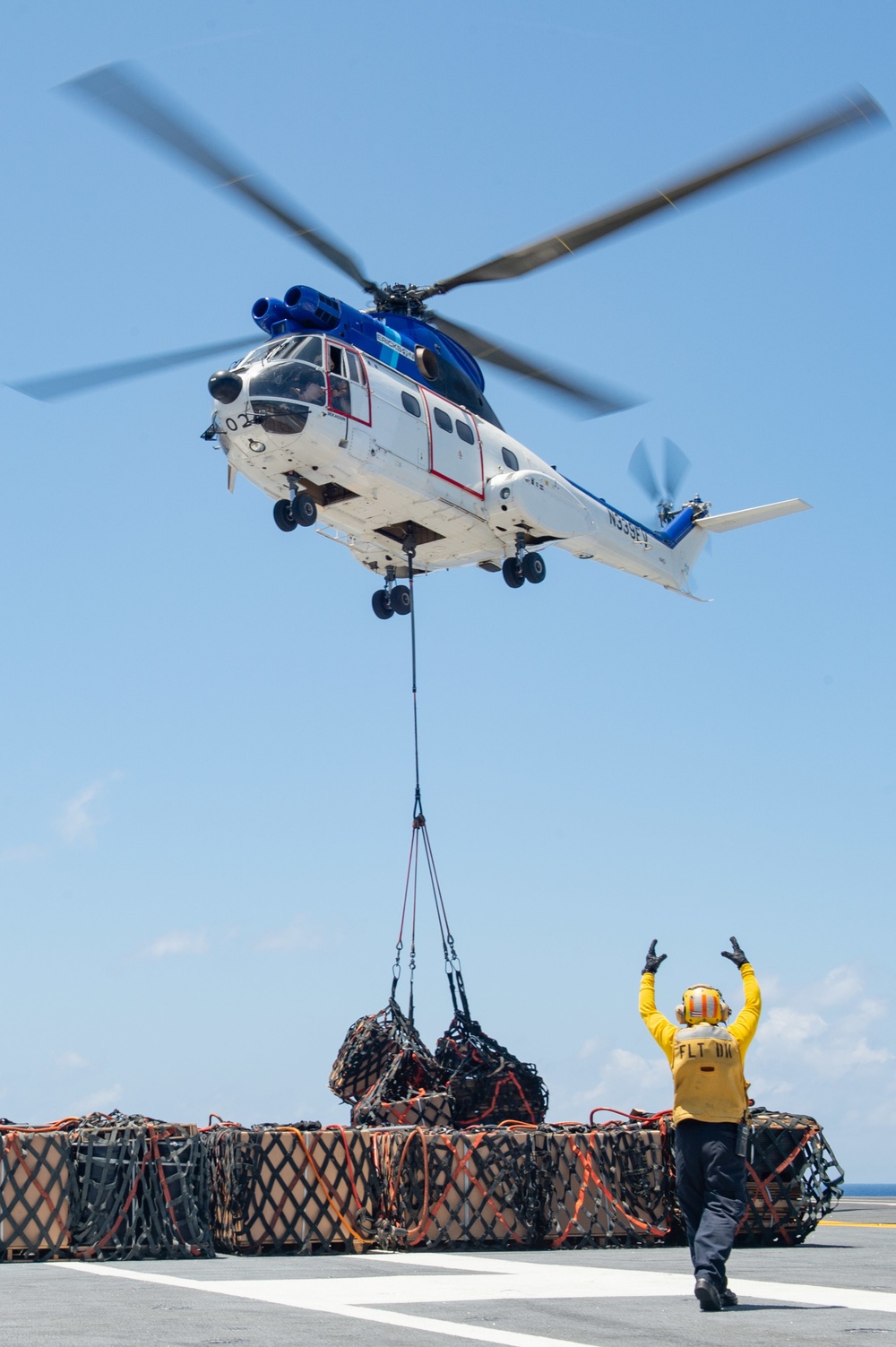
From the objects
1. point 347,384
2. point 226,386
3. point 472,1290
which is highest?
point 347,384

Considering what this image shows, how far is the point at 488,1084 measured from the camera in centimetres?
1527

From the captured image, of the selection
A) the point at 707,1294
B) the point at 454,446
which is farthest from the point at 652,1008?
the point at 454,446

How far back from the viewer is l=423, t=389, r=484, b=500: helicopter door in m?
21.2

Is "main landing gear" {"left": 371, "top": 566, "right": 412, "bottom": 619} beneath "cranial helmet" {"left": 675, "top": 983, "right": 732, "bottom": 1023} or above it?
above

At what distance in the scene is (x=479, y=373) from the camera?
23.4m

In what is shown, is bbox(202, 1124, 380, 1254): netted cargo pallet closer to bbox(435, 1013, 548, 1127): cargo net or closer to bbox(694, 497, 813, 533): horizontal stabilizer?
bbox(435, 1013, 548, 1127): cargo net

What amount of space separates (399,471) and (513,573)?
154 inches

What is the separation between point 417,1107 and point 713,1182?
7057mm

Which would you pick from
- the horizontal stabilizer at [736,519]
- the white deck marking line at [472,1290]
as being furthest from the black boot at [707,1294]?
the horizontal stabilizer at [736,519]

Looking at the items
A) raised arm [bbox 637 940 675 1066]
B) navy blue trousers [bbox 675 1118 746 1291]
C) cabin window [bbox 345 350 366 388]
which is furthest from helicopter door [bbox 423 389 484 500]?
navy blue trousers [bbox 675 1118 746 1291]

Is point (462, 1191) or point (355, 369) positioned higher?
point (355, 369)

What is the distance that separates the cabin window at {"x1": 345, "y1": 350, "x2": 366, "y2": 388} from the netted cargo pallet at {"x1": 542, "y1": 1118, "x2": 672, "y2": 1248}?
11526 millimetres

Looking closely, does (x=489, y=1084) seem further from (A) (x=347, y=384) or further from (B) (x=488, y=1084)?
(A) (x=347, y=384)

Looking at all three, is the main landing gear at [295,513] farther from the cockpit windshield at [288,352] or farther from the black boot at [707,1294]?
the black boot at [707,1294]
